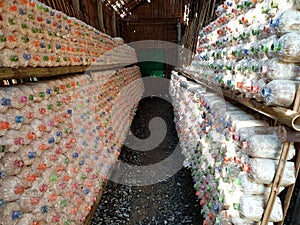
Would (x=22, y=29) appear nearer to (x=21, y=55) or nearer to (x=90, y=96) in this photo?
(x=21, y=55)

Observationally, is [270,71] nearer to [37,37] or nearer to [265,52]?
[265,52]

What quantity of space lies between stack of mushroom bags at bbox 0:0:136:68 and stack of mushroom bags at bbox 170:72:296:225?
1957 millimetres

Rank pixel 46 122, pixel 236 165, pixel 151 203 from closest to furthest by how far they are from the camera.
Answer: pixel 236 165 → pixel 46 122 → pixel 151 203

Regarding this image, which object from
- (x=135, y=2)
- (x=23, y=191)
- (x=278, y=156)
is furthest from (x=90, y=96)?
(x=135, y=2)

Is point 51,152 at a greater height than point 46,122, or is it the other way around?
point 46,122

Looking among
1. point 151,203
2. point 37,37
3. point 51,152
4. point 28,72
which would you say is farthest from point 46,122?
point 151,203

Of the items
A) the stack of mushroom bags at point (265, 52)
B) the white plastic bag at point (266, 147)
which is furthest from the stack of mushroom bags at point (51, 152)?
the stack of mushroom bags at point (265, 52)

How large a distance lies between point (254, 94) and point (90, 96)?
2.70 m

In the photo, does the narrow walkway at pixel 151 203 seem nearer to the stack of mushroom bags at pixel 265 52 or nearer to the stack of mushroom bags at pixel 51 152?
the stack of mushroom bags at pixel 51 152

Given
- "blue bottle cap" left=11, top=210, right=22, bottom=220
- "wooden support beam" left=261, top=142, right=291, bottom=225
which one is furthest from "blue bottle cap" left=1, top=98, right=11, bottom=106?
"wooden support beam" left=261, top=142, right=291, bottom=225

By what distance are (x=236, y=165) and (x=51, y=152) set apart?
1819 millimetres

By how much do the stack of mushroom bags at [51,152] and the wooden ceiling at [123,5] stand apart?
6.24 m

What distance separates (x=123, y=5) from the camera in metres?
10.2

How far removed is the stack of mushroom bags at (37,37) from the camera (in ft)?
6.09
